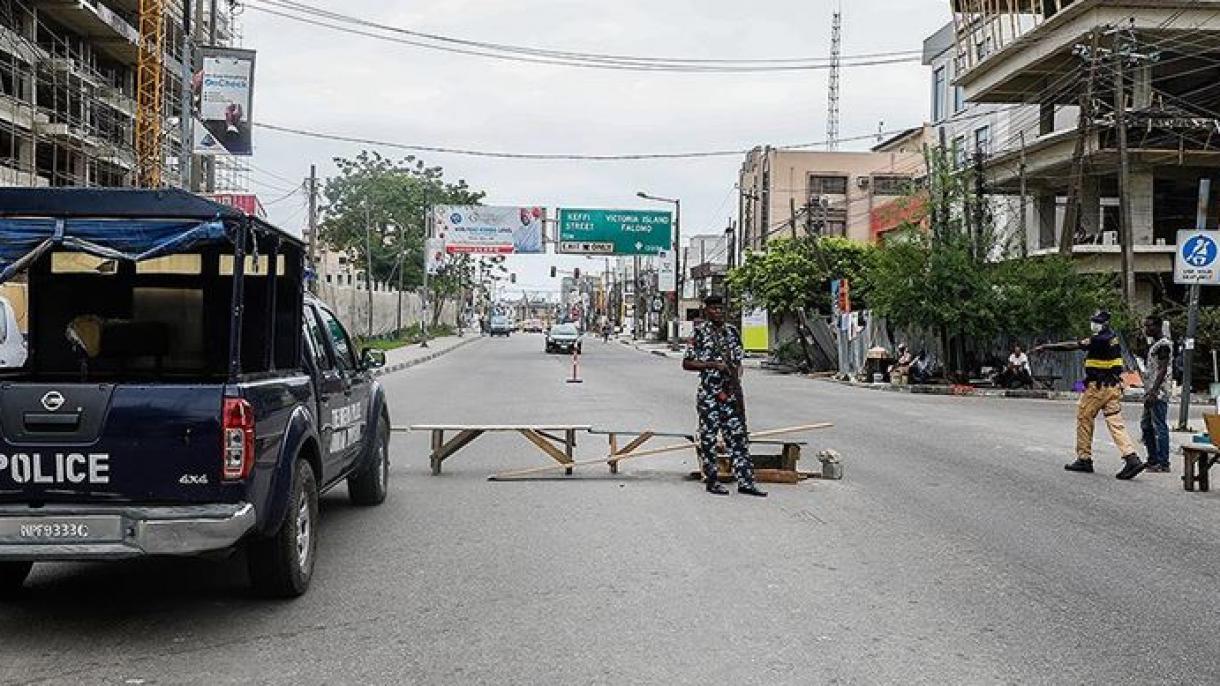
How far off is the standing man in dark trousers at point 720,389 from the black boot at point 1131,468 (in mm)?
4340

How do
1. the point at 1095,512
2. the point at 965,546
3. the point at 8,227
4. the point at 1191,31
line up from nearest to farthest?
the point at 8,227 < the point at 965,546 < the point at 1095,512 < the point at 1191,31

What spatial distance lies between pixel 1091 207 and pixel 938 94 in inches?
656

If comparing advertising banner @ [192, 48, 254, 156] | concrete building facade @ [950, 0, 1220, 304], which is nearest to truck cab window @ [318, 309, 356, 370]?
advertising banner @ [192, 48, 254, 156]

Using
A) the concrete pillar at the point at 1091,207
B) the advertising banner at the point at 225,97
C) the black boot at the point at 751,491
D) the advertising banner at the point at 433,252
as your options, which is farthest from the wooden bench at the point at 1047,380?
the advertising banner at the point at 433,252

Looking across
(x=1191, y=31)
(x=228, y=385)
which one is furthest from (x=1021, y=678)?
(x=1191, y=31)

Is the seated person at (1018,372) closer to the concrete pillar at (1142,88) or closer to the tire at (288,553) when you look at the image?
the concrete pillar at (1142,88)

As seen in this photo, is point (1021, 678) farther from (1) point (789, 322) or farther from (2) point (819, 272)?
(1) point (789, 322)

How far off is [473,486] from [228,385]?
564cm

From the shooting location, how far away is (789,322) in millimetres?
Result: 49344

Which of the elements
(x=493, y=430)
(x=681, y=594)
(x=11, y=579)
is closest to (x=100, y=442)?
(x=11, y=579)

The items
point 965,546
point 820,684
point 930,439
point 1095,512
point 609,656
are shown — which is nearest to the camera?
point 820,684

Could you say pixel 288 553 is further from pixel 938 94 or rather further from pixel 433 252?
pixel 433 252

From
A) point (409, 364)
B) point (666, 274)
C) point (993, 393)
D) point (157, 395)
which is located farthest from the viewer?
point (666, 274)

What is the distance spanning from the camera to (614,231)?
5753 cm
